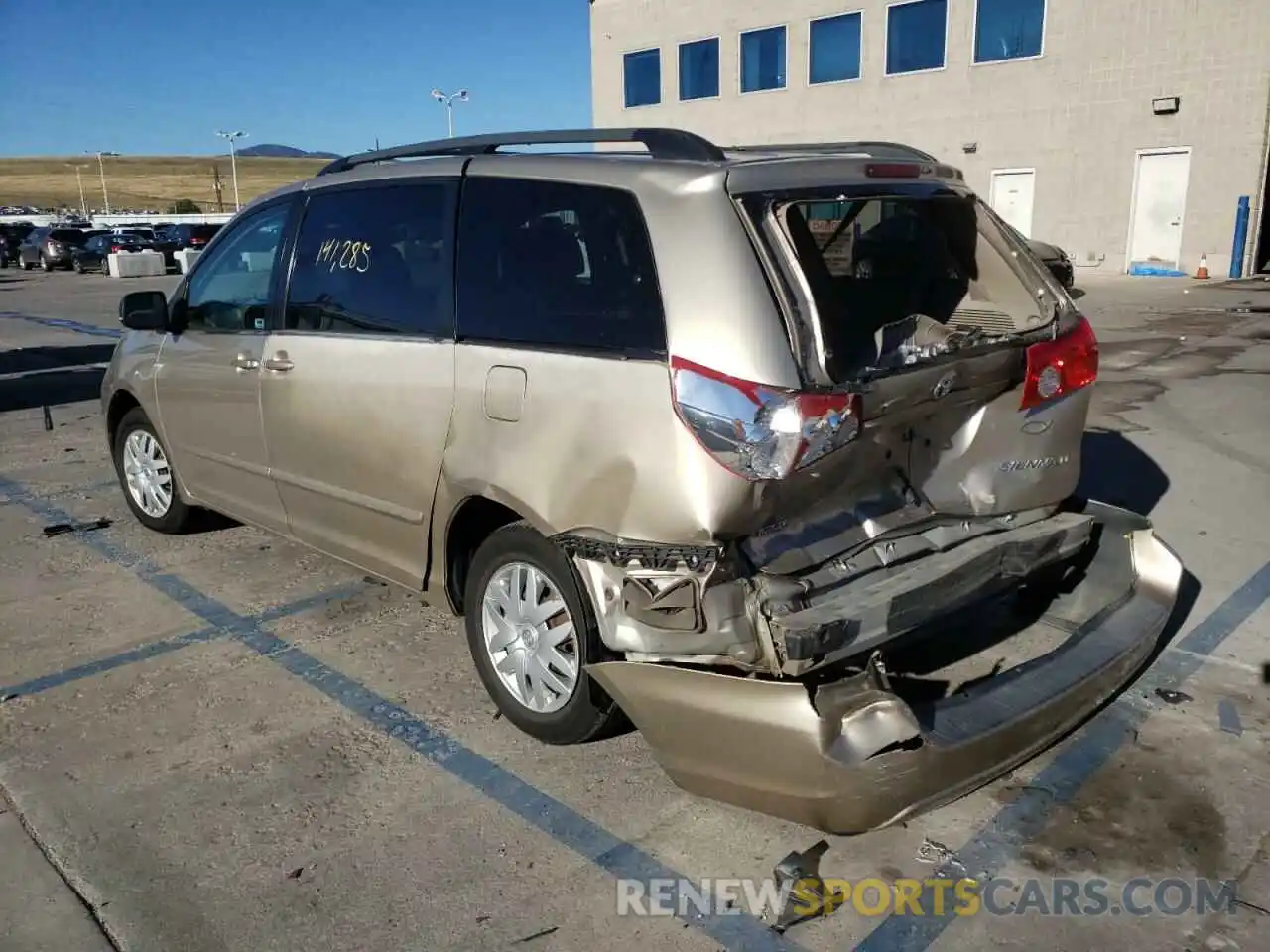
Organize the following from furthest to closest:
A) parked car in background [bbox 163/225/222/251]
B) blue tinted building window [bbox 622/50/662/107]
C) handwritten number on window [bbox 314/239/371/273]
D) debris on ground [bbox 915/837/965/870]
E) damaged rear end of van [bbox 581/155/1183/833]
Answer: parked car in background [bbox 163/225/222/251]
blue tinted building window [bbox 622/50/662/107]
handwritten number on window [bbox 314/239/371/273]
debris on ground [bbox 915/837/965/870]
damaged rear end of van [bbox 581/155/1183/833]

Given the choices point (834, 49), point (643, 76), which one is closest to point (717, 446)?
point (834, 49)

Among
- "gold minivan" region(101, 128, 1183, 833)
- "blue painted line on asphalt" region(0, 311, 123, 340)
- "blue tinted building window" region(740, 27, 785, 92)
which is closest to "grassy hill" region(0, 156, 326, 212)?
"blue tinted building window" region(740, 27, 785, 92)

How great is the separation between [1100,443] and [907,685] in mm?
4610

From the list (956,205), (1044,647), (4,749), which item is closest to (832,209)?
(956,205)

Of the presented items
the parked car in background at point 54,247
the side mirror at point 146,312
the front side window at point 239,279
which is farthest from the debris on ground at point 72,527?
the parked car in background at point 54,247

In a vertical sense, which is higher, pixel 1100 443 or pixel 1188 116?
pixel 1188 116

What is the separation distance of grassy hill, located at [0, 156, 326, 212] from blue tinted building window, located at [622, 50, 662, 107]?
71.9 metres

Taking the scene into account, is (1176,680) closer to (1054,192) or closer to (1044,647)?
(1044,647)

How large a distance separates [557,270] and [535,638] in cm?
120

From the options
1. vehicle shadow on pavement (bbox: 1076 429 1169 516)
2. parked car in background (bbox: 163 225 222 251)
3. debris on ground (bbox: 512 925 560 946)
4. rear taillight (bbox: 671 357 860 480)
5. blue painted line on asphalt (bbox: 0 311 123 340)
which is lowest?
debris on ground (bbox: 512 925 560 946)

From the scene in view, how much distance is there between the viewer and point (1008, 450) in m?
3.65

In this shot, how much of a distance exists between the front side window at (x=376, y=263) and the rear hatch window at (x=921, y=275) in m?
1.31

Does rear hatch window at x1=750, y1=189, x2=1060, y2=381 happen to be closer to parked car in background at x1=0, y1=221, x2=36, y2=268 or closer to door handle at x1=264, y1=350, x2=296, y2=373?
door handle at x1=264, y1=350, x2=296, y2=373

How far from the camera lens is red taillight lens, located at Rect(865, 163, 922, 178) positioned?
3.40 meters
